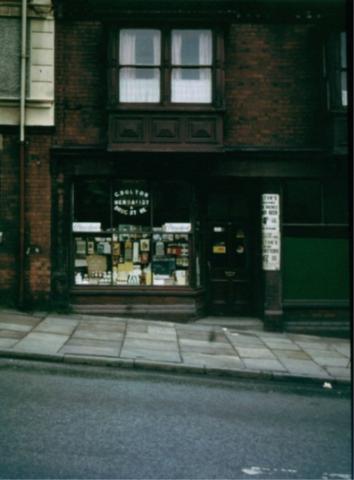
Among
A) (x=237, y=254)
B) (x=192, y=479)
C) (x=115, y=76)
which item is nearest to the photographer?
(x=192, y=479)

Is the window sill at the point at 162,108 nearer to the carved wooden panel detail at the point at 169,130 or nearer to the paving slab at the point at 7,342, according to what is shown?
the carved wooden panel detail at the point at 169,130

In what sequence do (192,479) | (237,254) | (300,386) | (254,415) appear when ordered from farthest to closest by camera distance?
1. (237,254)
2. (300,386)
3. (254,415)
4. (192,479)

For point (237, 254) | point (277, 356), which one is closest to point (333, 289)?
point (237, 254)

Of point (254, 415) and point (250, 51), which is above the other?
point (250, 51)

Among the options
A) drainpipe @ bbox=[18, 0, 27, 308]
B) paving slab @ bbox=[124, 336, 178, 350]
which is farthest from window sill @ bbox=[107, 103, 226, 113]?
paving slab @ bbox=[124, 336, 178, 350]

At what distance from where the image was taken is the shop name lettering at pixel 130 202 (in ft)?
43.9

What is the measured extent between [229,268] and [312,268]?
1.97m

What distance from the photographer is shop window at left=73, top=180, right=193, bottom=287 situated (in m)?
13.4

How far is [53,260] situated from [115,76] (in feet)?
14.1

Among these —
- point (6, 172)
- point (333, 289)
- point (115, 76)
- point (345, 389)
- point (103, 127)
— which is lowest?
point (345, 389)

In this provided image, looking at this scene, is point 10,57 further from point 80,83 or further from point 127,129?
point 127,129

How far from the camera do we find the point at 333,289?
1362 centimetres

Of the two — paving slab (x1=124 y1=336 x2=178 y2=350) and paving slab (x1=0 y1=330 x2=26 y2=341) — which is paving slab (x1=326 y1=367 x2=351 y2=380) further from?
paving slab (x1=0 y1=330 x2=26 y2=341)

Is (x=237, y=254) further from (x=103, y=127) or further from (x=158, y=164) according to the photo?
(x=103, y=127)
